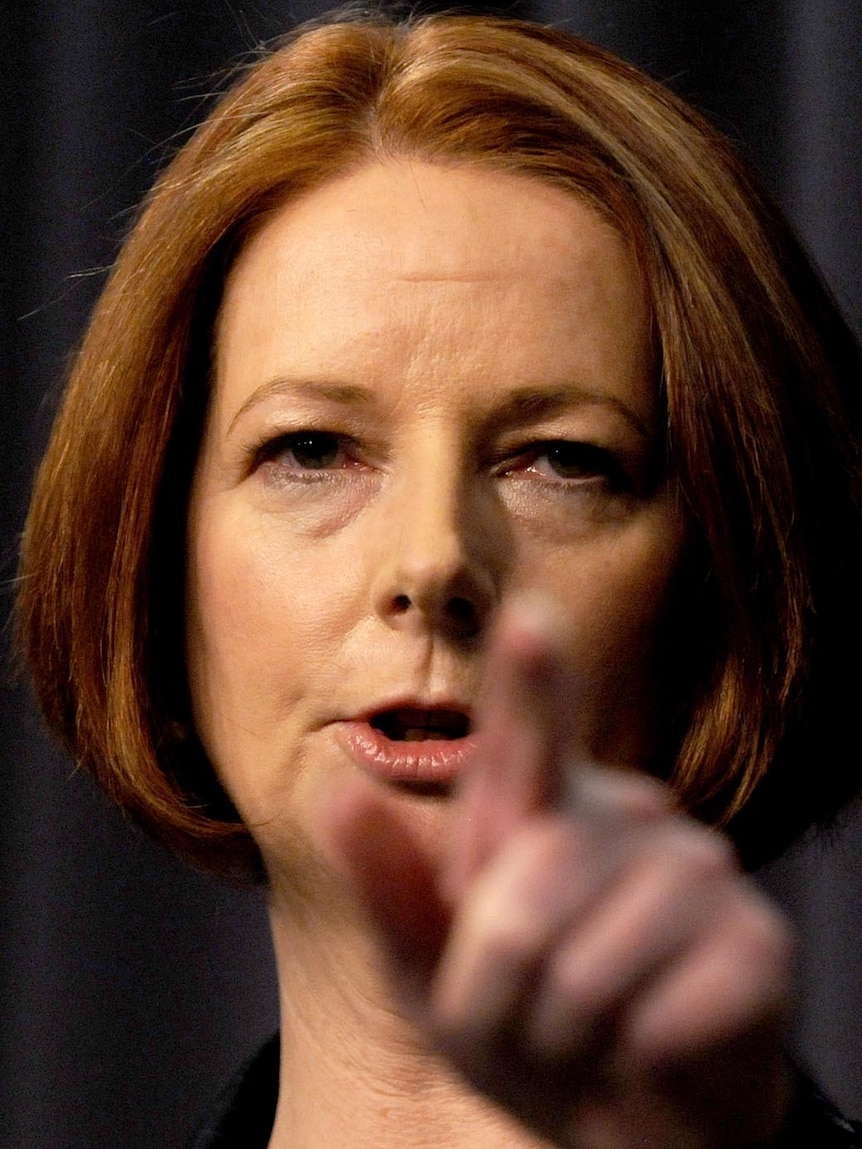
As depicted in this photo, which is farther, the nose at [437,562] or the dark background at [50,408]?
the dark background at [50,408]

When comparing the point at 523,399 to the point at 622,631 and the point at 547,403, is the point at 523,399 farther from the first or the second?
the point at 622,631

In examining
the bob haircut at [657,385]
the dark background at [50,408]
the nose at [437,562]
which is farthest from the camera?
the dark background at [50,408]

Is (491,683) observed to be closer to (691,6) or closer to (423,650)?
(423,650)

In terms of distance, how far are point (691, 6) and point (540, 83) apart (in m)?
0.47

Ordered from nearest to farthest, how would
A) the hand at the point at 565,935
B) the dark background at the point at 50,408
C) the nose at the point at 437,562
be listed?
the hand at the point at 565,935 < the nose at the point at 437,562 < the dark background at the point at 50,408

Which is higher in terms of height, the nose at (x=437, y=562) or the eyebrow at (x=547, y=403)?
the eyebrow at (x=547, y=403)

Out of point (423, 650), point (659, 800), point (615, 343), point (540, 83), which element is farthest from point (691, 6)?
point (659, 800)

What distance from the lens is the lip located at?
2.67 ft

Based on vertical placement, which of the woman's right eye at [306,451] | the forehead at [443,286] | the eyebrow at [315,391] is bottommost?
the woman's right eye at [306,451]

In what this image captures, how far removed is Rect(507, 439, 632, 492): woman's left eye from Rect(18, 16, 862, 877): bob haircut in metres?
0.03

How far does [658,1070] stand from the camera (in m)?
0.50

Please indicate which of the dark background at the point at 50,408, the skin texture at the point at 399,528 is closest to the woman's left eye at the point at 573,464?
the skin texture at the point at 399,528

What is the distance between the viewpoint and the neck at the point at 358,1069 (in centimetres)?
89

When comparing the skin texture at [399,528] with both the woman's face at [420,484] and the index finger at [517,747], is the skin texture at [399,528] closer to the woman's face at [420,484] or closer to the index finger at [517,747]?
the woman's face at [420,484]
